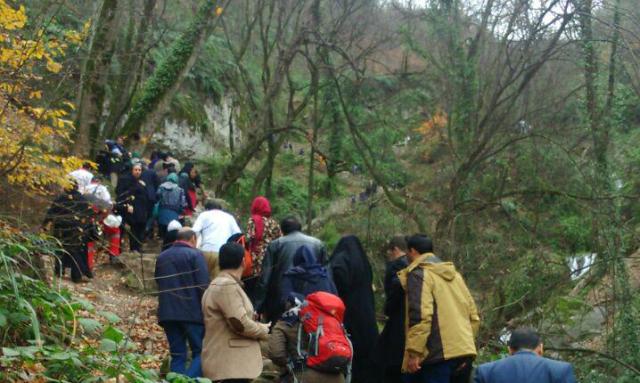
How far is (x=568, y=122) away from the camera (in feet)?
62.4

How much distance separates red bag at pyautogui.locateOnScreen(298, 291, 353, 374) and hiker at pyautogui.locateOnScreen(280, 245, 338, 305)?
917mm

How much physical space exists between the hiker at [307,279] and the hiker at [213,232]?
7.02ft

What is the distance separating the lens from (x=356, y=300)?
8.25 metres

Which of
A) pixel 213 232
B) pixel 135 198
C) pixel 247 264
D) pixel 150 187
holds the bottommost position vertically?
pixel 247 264

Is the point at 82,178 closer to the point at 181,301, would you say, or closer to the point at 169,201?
the point at 169,201

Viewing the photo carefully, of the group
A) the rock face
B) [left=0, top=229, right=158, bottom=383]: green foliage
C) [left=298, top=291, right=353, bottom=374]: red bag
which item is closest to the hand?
[left=298, top=291, right=353, bottom=374]: red bag

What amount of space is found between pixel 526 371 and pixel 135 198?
29.5 ft

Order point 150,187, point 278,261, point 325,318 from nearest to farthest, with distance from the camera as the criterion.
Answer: point 325,318 < point 278,261 < point 150,187

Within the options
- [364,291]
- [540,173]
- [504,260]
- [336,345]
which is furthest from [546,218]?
[336,345]

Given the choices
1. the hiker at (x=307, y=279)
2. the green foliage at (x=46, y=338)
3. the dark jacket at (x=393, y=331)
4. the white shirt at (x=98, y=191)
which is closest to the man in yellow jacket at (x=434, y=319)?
the dark jacket at (x=393, y=331)

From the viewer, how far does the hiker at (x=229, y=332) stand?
6664 millimetres

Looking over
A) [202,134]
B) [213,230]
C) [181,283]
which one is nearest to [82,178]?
[213,230]

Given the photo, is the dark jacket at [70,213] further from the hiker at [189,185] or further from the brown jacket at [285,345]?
the hiker at [189,185]

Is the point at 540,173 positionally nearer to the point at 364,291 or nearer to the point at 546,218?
the point at 546,218
